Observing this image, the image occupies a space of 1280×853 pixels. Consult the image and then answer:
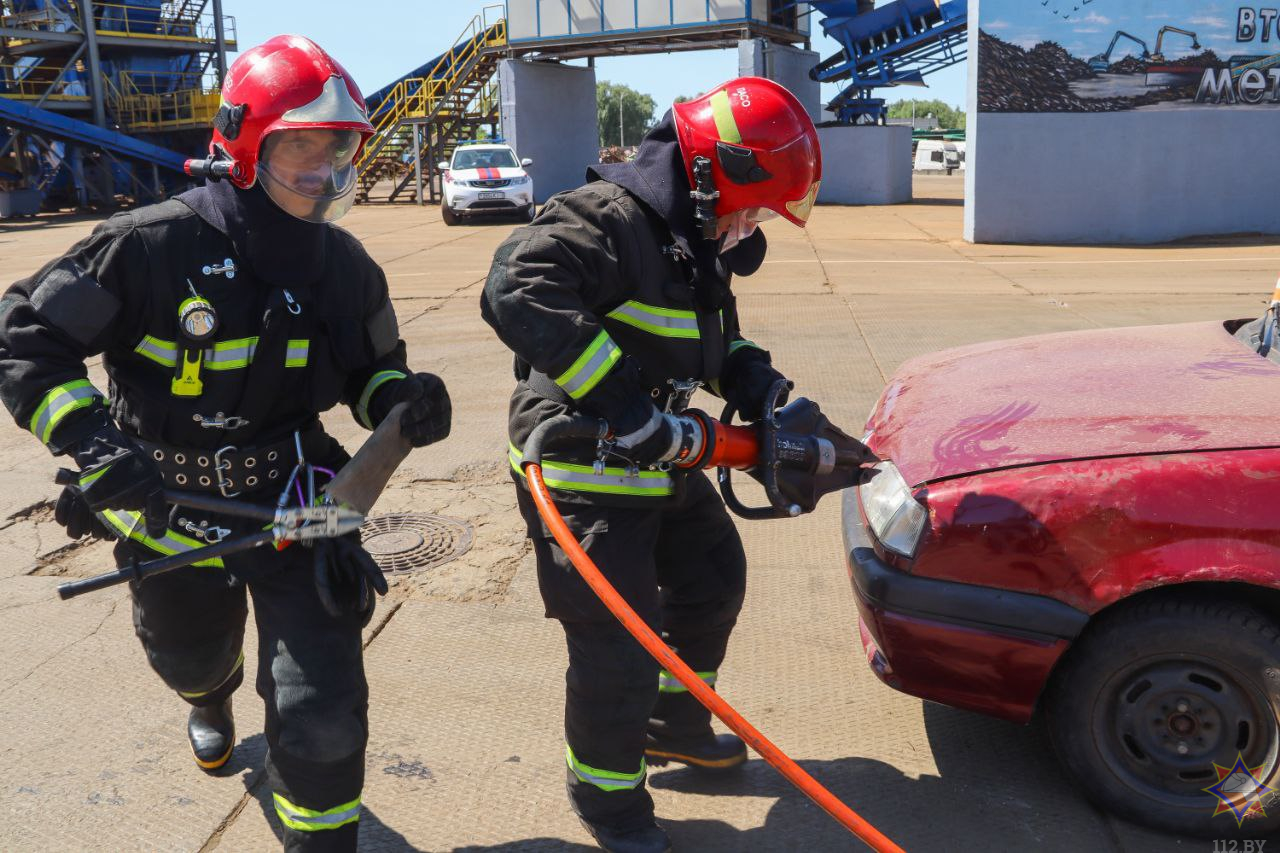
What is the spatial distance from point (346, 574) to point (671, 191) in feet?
3.97

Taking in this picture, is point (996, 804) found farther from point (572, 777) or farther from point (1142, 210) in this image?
point (1142, 210)

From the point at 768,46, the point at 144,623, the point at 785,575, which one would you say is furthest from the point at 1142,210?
the point at 144,623

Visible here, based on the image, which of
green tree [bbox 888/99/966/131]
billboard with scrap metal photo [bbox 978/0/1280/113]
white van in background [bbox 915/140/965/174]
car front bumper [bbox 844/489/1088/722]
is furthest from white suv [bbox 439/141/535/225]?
green tree [bbox 888/99/966/131]

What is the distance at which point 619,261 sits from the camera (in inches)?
104

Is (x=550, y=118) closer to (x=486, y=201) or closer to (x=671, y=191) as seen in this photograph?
(x=486, y=201)

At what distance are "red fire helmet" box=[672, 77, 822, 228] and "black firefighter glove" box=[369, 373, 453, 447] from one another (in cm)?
83

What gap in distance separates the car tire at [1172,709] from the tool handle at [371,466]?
177 cm

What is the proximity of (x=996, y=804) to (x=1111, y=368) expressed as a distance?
1.37 m

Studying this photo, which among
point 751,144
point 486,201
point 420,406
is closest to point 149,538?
point 420,406

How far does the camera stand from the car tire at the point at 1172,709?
2619mm

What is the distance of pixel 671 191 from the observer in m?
2.72

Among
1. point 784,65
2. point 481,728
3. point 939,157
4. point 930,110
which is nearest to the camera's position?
point 481,728

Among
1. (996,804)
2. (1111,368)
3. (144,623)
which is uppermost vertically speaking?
(1111,368)

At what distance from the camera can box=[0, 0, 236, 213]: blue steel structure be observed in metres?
29.2
